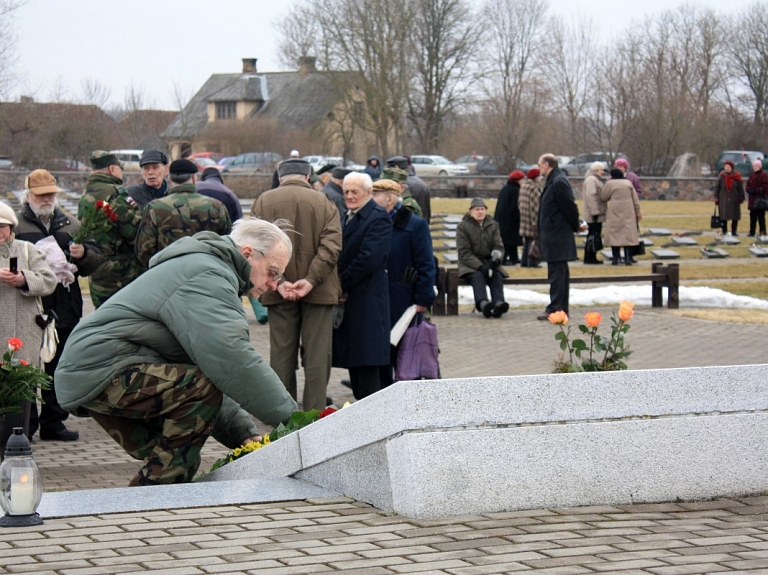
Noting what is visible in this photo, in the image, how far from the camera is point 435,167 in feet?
181

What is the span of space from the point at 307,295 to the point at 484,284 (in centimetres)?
683

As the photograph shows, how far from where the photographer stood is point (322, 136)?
59.1m

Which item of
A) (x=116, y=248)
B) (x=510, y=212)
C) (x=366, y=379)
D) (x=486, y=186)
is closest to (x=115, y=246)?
(x=116, y=248)

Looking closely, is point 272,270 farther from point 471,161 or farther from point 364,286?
point 471,161

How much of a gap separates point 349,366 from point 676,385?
426cm

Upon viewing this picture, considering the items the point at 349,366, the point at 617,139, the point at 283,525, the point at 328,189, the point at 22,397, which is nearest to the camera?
the point at 283,525

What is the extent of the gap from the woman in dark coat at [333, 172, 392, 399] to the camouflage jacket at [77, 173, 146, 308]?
1.64 metres

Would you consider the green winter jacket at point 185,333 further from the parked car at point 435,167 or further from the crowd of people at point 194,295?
the parked car at point 435,167

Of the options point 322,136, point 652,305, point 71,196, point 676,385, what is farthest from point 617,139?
point 676,385

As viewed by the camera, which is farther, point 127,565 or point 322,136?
point 322,136

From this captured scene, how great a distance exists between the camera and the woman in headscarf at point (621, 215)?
21438 mm

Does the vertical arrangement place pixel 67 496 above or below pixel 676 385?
below

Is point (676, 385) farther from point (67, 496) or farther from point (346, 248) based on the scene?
point (346, 248)

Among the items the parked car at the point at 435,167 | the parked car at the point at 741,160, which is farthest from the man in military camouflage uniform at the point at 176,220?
the parked car at the point at 435,167
